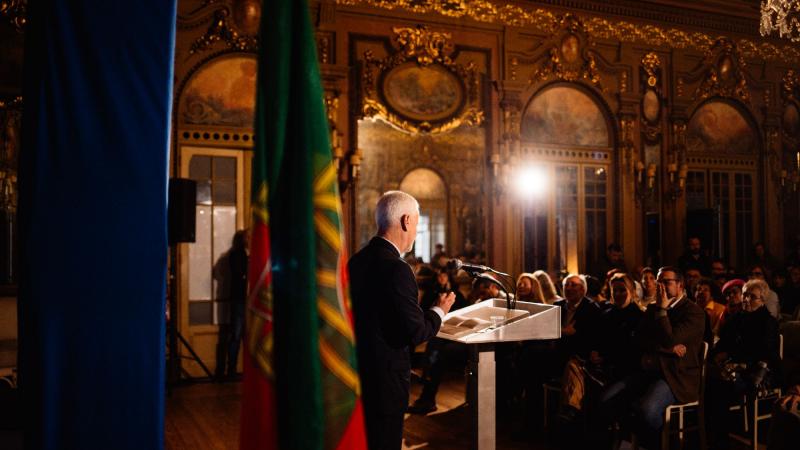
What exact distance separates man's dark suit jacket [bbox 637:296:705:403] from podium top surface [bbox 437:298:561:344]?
5.19 feet

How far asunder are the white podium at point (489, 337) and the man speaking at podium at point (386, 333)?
0.46 metres

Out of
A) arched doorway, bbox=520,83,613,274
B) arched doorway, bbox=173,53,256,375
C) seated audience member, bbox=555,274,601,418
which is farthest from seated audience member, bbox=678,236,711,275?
arched doorway, bbox=173,53,256,375

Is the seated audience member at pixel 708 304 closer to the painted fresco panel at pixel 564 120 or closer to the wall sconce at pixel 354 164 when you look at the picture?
the painted fresco panel at pixel 564 120

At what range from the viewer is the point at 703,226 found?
10164 millimetres

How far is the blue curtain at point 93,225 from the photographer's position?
4.44 feet

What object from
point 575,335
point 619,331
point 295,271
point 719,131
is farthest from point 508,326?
point 719,131

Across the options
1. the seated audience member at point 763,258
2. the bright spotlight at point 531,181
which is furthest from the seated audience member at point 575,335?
the seated audience member at point 763,258

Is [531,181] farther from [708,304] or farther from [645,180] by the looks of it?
[708,304]

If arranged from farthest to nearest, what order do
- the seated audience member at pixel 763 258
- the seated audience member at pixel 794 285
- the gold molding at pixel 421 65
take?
1. the seated audience member at pixel 763 258
2. the gold molding at pixel 421 65
3. the seated audience member at pixel 794 285

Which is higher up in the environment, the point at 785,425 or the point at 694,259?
the point at 694,259

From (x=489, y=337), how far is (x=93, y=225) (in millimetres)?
1993

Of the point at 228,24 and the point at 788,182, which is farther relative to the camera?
the point at 788,182

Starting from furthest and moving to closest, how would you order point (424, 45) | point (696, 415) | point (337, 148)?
1. point (424, 45)
2. point (337, 148)
3. point (696, 415)

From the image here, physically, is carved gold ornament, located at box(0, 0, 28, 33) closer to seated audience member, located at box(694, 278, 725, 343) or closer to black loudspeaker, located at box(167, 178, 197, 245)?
black loudspeaker, located at box(167, 178, 197, 245)
